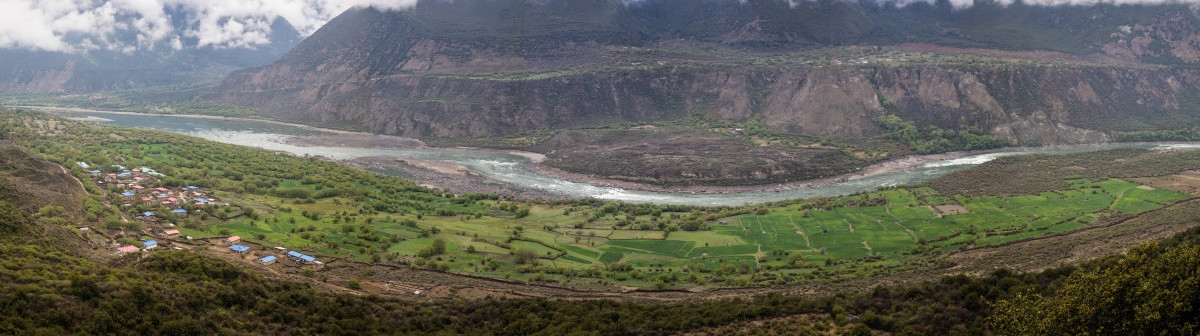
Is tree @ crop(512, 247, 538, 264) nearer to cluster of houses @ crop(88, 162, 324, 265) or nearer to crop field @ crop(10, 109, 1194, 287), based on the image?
crop field @ crop(10, 109, 1194, 287)

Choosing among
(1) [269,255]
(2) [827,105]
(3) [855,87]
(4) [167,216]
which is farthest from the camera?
(3) [855,87]

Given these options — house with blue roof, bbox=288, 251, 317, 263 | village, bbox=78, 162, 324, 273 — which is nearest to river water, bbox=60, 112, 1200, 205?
village, bbox=78, 162, 324, 273

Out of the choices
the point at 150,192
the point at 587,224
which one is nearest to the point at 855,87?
the point at 587,224

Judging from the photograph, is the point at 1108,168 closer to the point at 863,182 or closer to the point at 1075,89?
the point at 863,182

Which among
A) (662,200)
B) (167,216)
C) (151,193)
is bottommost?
(662,200)

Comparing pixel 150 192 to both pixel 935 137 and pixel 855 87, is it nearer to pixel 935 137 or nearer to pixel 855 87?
pixel 935 137

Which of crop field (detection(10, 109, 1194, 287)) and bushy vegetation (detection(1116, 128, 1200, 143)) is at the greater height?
crop field (detection(10, 109, 1194, 287))
